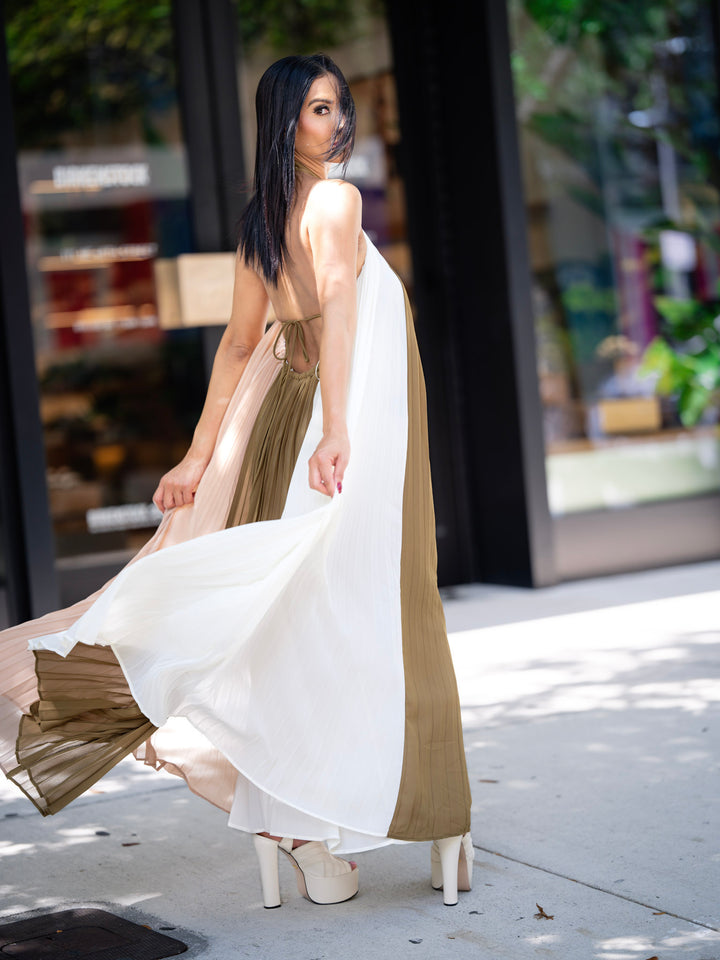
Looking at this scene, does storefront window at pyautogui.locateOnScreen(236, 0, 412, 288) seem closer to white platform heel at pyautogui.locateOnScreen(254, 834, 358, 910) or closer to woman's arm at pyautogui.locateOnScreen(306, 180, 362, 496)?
woman's arm at pyautogui.locateOnScreen(306, 180, 362, 496)

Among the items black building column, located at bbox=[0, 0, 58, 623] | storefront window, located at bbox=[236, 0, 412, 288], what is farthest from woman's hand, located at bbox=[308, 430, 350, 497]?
storefront window, located at bbox=[236, 0, 412, 288]

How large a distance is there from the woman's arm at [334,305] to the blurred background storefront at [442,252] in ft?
10.8

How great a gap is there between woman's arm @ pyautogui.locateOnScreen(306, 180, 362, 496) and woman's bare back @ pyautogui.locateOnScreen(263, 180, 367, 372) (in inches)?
1.8

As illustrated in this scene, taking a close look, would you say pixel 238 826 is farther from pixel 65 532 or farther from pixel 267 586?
pixel 65 532

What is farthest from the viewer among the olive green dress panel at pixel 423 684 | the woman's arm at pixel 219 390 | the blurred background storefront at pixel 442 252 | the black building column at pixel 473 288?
the black building column at pixel 473 288

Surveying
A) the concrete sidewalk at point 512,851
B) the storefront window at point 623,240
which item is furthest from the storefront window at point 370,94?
the concrete sidewalk at point 512,851

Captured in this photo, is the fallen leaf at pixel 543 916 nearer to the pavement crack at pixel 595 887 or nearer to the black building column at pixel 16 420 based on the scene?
the pavement crack at pixel 595 887

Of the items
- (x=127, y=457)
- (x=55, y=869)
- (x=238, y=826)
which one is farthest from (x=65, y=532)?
(x=238, y=826)

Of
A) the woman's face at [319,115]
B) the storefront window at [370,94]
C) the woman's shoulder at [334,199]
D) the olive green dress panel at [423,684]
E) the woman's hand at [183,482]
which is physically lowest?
the olive green dress panel at [423,684]

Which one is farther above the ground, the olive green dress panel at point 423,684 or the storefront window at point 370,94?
the storefront window at point 370,94

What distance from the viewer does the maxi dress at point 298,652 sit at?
2516mm

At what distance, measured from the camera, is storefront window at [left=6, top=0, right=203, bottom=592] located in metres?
6.40

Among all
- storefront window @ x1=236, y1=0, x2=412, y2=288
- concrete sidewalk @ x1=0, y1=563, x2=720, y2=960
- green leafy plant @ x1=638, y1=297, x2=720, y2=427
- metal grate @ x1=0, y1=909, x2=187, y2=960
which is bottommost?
concrete sidewalk @ x1=0, y1=563, x2=720, y2=960

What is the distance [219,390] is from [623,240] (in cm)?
495
